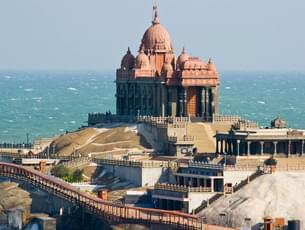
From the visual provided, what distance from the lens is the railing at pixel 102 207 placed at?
14775 centimetres

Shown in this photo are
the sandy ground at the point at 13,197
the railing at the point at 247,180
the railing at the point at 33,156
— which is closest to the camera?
the railing at the point at 247,180

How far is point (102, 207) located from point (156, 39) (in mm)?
44081

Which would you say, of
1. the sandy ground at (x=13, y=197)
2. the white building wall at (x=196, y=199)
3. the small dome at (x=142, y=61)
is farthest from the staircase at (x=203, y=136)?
the white building wall at (x=196, y=199)

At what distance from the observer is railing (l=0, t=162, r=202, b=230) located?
14775 cm

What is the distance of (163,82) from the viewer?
190m

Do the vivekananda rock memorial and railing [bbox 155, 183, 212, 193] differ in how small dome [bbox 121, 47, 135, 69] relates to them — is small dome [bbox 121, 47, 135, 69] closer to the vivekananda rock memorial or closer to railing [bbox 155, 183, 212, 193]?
the vivekananda rock memorial

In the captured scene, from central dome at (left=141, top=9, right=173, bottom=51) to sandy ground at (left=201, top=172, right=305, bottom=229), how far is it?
39795mm

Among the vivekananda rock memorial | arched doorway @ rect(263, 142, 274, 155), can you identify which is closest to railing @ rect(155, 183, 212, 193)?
arched doorway @ rect(263, 142, 274, 155)

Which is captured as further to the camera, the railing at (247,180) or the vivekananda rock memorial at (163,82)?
the vivekananda rock memorial at (163,82)

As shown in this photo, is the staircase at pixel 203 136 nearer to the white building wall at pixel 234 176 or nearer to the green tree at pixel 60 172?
the green tree at pixel 60 172

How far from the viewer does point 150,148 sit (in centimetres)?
18075

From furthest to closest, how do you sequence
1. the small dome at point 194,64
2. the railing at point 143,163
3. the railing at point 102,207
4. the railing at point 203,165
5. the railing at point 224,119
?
the small dome at point 194,64 < the railing at point 224,119 < the railing at point 143,163 < the railing at point 203,165 < the railing at point 102,207

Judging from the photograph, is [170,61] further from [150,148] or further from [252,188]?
[252,188]

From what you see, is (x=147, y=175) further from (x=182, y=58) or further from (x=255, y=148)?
(x=182, y=58)
